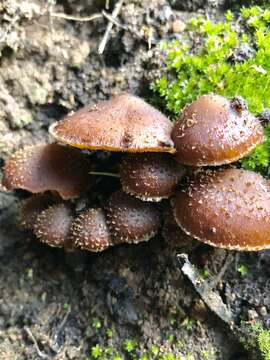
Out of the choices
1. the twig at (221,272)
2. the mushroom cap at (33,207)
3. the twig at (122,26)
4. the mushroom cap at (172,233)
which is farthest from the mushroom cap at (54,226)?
the twig at (122,26)

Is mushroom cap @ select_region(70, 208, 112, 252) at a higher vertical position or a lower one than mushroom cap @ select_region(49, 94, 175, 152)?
lower

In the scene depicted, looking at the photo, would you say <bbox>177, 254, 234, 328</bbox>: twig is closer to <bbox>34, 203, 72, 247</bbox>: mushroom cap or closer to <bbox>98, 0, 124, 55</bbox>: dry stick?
<bbox>34, 203, 72, 247</bbox>: mushroom cap

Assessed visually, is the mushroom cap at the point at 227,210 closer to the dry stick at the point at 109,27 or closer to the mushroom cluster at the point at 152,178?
the mushroom cluster at the point at 152,178

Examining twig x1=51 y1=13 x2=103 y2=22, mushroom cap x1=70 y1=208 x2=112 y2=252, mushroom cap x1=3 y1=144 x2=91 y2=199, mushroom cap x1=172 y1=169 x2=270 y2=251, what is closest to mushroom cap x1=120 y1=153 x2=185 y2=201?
mushroom cap x1=172 y1=169 x2=270 y2=251

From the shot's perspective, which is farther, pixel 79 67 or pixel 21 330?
pixel 79 67

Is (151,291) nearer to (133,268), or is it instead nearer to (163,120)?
(133,268)

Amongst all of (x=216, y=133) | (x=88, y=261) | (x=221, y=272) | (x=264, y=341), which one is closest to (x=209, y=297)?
(x=221, y=272)

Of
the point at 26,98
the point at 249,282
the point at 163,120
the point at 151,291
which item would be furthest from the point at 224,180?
the point at 26,98
